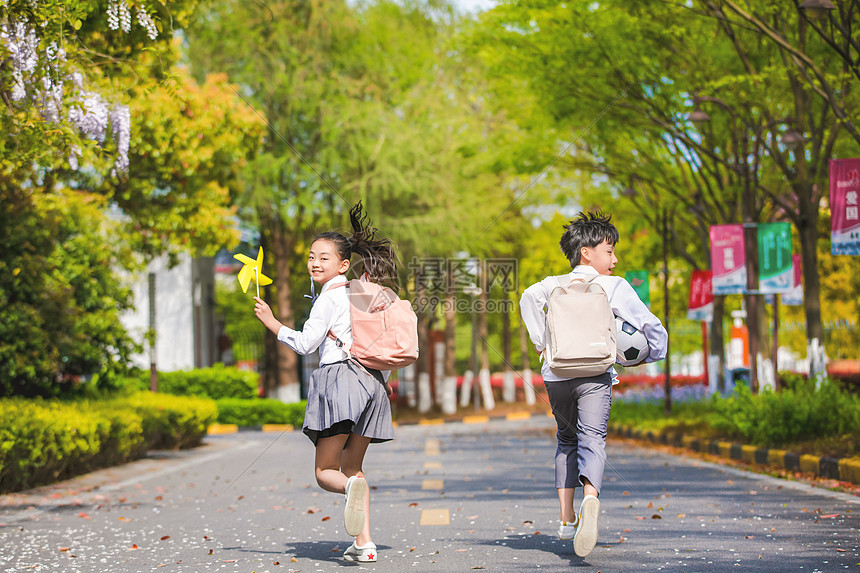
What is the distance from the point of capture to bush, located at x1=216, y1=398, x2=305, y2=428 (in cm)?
2620

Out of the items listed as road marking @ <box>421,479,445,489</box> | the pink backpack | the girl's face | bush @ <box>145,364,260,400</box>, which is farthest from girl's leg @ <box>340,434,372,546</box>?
bush @ <box>145,364,260,400</box>

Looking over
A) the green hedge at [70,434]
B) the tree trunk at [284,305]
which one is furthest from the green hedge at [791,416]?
the tree trunk at [284,305]

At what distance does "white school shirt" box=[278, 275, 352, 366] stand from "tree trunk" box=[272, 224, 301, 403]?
23.3 m

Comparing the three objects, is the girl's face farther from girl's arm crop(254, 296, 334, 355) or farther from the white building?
the white building

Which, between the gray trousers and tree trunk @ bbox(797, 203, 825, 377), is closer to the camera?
the gray trousers

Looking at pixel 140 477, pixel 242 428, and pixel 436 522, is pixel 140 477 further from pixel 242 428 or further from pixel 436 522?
pixel 242 428

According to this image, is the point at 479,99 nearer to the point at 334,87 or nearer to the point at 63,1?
the point at 334,87

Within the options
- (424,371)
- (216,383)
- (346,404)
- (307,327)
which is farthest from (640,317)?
(424,371)

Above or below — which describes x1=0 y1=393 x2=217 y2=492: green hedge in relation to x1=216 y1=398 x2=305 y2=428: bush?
above

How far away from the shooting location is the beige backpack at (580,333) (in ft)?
17.6

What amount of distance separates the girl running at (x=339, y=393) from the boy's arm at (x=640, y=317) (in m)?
1.30

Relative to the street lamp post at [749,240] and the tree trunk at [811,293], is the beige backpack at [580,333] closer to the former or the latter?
the tree trunk at [811,293]

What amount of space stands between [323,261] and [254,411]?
70.3ft

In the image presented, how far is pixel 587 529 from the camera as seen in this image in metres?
5.05
